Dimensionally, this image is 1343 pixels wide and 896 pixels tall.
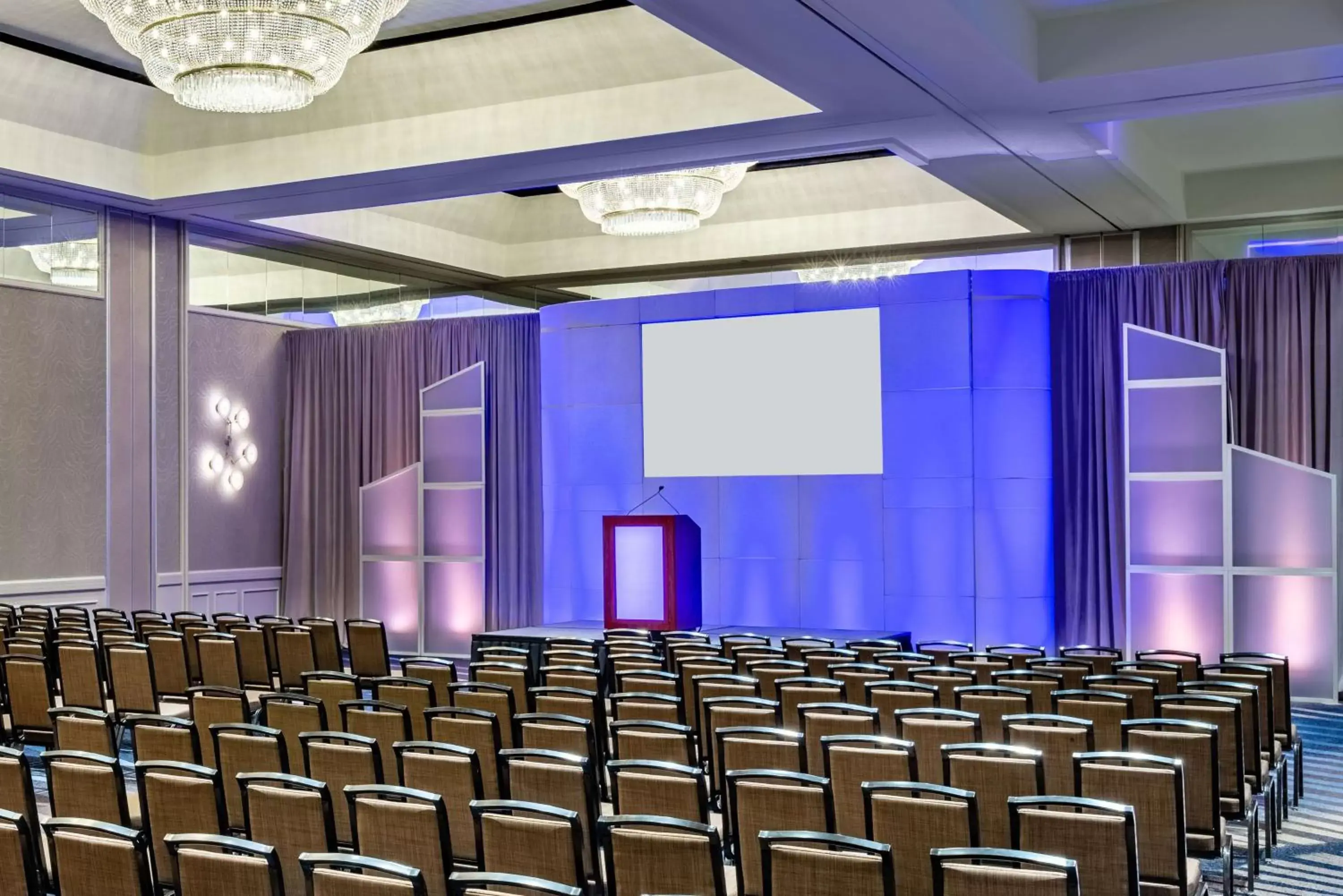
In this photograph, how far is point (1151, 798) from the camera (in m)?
4.67

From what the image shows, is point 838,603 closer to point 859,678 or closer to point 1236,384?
point 1236,384

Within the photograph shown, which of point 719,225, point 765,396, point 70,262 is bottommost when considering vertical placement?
point 765,396

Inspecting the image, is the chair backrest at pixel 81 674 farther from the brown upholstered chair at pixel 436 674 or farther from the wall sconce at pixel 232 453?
the wall sconce at pixel 232 453

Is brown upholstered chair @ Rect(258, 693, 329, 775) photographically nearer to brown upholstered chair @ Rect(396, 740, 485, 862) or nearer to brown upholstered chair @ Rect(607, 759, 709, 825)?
brown upholstered chair @ Rect(396, 740, 485, 862)

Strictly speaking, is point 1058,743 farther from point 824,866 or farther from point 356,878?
point 356,878

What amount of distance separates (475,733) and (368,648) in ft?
13.9

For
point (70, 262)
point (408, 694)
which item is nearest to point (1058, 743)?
point (408, 694)

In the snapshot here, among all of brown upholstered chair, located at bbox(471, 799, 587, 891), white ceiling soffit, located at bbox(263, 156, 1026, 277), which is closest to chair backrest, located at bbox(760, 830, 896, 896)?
brown upholstered chair, located at bbox(471, 799, 587, 891)

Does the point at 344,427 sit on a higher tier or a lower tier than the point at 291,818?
higher

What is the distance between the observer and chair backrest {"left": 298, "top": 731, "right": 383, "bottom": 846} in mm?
5156

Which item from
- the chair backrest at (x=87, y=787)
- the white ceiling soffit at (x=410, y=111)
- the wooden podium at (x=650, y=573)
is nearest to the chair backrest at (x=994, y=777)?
the chair backrest at (x=87, y=787)

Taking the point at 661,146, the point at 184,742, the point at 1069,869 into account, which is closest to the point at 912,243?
the point at 661,146

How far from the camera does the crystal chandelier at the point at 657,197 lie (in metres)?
12.3

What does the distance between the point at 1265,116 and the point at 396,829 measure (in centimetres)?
1100
